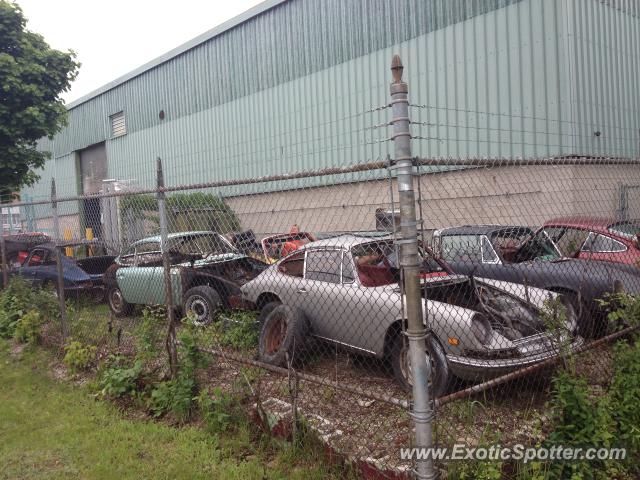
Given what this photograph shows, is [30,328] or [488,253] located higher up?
[488,253]

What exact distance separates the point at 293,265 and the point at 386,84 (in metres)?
7.72

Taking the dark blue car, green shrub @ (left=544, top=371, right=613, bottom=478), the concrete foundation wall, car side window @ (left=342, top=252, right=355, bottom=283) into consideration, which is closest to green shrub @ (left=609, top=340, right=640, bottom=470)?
green shrub @ (left=544, top=371, right=613, bottom=478)

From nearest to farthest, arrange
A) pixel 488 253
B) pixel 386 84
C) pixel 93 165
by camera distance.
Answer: pixel 488 253 → pixel 386 84 → pixel 93 165

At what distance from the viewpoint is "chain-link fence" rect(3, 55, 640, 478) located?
3344mm

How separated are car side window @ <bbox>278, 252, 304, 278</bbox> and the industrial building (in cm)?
82

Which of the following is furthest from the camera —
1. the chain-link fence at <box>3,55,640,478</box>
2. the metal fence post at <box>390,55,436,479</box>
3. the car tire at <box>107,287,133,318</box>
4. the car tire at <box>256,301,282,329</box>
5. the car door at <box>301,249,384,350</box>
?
the car tire at <box>107,287,133,318</box>

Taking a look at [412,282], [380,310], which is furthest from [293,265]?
[412,282]

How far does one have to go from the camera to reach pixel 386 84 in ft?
40.5

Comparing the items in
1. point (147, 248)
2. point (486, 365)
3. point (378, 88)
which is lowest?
point (486, 365)

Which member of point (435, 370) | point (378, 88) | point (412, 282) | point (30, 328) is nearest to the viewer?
point (412, 282)

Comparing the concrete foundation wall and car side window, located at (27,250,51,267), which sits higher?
the concrete foundation wall

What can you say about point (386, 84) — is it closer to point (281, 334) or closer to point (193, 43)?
point (193, 43)

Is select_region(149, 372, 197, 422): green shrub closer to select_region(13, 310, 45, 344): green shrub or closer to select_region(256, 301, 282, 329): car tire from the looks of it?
select_region(256, 301, 282, 329): car tire

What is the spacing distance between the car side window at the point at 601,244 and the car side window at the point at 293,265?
416 cm
